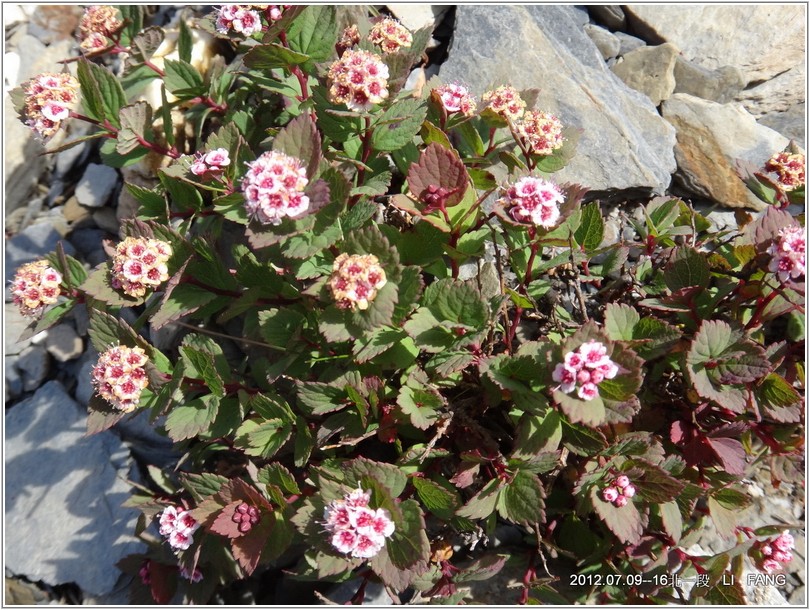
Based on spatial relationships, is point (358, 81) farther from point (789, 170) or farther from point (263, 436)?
point (789, 170)

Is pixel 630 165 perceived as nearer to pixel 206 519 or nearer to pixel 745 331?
pixel 745 331

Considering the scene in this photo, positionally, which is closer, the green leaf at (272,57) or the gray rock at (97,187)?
the green leaf at (272,57)

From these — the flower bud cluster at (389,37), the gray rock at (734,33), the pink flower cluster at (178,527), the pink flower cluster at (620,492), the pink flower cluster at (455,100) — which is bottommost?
A: the pink flower cluster at (178,527)

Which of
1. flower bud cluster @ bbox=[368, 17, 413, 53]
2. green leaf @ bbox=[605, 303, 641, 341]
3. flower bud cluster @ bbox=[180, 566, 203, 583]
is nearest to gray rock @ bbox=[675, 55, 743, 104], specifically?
flower bud cluster @ bbox=[368, 17, 413, 53]

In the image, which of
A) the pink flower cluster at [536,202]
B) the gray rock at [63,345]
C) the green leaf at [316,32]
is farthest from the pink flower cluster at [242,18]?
the gray rock at [63,345]

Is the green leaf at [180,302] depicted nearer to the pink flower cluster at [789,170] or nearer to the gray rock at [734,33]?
the pink flower cluster at [789,170]

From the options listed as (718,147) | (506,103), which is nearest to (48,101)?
(506,103)
